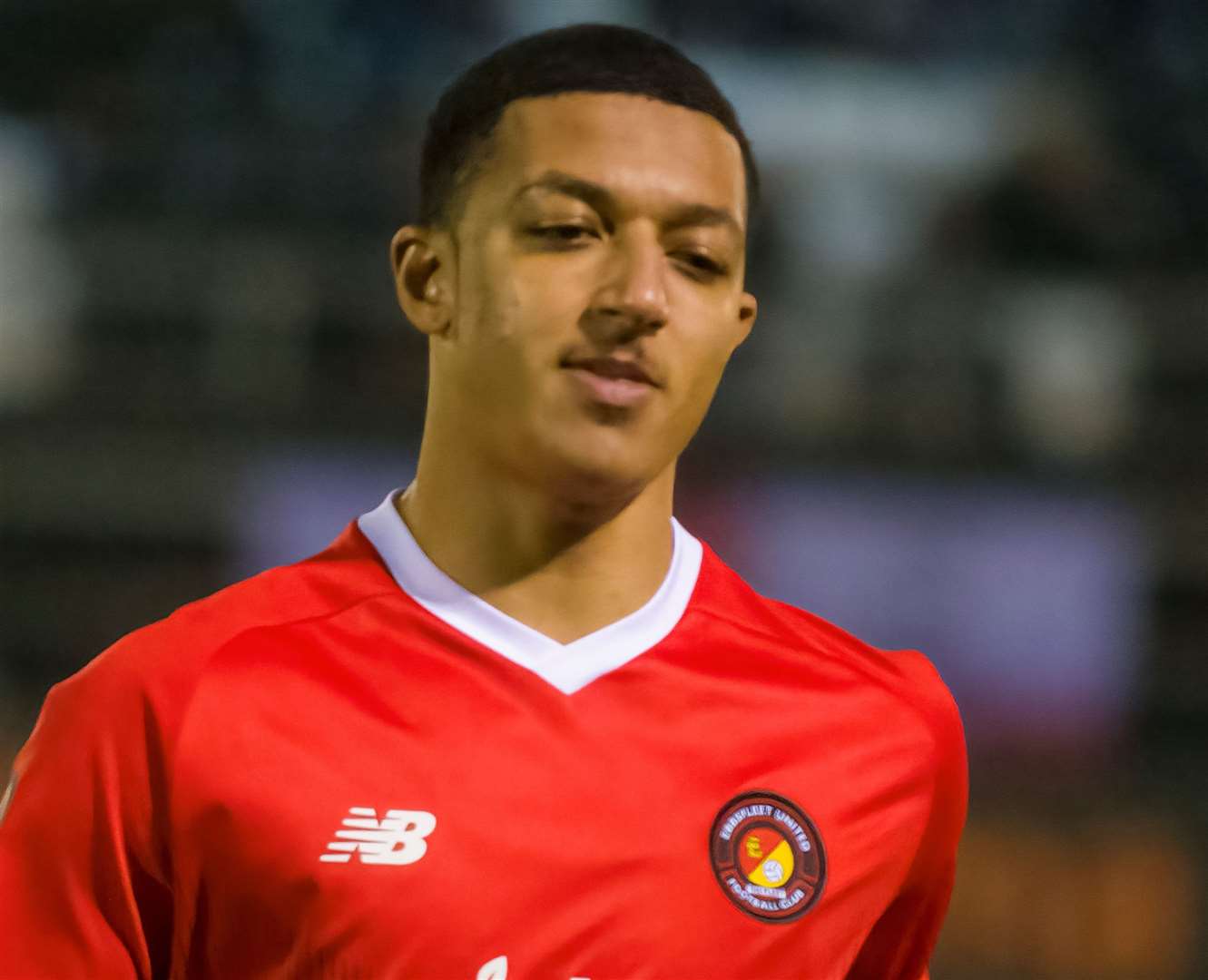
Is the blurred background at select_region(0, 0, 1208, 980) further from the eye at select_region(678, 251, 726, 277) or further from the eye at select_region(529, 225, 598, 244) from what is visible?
the eye at select_region(529, 225, 598, 244)

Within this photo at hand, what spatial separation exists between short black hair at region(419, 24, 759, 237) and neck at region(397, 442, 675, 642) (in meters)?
0.33

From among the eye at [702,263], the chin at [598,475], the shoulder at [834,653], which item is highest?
the eye at [702,263]

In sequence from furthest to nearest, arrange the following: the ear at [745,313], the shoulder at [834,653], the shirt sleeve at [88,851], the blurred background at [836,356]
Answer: the blurred background at [836,356], the shoulder at [834,653], the ear at [745,313], the shirt sleeve at [88,851]

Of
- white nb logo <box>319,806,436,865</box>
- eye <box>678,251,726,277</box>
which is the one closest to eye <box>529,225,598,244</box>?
eye <box>678,251,726,277</box>

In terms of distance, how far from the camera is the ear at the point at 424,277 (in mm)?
2104

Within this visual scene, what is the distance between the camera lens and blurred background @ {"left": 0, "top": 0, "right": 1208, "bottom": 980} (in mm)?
7688

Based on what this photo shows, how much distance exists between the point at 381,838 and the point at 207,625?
0.34 metres

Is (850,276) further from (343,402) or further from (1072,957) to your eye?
(1072,957)

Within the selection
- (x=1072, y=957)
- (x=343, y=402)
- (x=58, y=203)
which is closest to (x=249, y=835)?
(x=1072, y=957)

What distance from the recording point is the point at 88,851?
75.0 inches

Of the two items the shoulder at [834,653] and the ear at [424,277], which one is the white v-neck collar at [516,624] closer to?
the shoulder at [834,653]

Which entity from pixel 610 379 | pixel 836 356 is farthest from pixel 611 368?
pixel 836 356

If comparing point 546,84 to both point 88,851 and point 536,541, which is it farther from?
point 88,851

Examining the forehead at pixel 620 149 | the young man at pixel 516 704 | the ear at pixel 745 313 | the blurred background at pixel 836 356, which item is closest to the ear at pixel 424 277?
the young man at pixel 516 704
